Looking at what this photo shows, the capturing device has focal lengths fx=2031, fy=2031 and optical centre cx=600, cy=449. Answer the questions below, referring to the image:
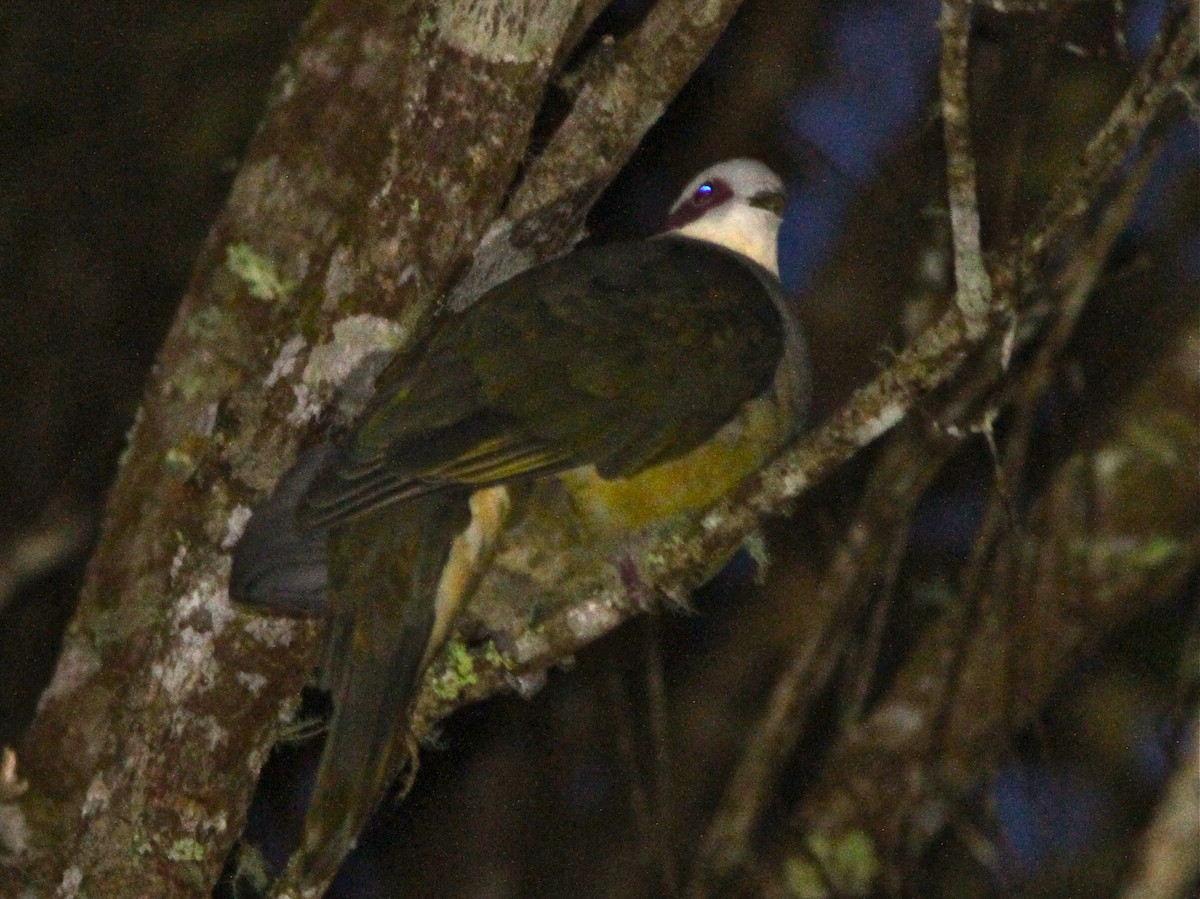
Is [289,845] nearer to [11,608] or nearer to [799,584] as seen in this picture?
[11,608]

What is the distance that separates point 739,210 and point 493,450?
4.14 ft

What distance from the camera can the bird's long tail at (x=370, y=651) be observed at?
2.99 m

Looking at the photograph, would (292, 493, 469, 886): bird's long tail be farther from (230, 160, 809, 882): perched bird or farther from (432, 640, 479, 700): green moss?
(432, 640, 479, 700): green moss

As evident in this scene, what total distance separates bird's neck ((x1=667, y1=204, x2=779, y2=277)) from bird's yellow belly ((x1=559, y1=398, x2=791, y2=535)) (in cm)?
71

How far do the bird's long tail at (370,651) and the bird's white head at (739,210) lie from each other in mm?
1215

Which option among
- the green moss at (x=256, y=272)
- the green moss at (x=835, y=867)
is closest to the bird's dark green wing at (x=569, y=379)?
the green moss at (x=256, y=272)

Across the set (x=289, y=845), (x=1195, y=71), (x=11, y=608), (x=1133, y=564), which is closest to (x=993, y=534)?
(x=1133, y=564)

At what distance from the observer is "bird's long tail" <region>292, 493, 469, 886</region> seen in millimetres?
2986

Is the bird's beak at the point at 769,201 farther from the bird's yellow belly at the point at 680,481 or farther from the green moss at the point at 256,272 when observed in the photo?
the green moss at the point at 256,272

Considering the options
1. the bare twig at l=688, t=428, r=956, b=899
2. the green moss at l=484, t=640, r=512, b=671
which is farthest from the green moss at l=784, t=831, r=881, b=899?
the green moss at l=484, t=640, r=512, b=671

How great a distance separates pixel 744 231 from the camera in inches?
169

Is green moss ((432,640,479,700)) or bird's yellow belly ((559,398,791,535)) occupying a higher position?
bird's yellow belly ((559,398,791,535))

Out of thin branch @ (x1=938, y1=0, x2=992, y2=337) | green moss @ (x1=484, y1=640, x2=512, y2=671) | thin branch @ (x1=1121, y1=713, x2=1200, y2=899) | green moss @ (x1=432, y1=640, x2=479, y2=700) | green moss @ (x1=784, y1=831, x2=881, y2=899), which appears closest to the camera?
thin branch @ (x1=938, y1=0, x2=992, y2=337)

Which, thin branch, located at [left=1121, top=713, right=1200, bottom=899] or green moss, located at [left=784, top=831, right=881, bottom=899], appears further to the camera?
green moss, located at [left=784, top=831, right=881, bottom=899]
